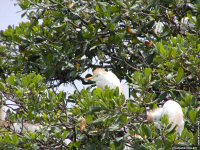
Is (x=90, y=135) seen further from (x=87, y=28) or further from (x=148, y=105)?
(x=87, y=28)

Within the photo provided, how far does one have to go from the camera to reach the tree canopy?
2928 millimetres

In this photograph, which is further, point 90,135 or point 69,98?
point 69,98

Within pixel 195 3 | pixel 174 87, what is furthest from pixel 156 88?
pixel 195 3

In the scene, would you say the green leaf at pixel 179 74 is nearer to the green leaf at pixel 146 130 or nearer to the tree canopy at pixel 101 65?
the tree canopy at pixel 101 65

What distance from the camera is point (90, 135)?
314 centimetres

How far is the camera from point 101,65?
388 centimetres

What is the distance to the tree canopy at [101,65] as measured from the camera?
115 inches

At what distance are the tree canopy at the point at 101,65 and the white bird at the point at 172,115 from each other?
4 centimetres

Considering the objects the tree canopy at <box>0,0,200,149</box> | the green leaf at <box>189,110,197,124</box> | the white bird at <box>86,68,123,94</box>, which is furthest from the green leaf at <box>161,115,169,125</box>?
the white bird at <box>86,68,123,94</box>

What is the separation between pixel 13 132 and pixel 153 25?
101 centimetres

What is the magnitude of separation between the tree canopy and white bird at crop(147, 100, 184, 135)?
4cm

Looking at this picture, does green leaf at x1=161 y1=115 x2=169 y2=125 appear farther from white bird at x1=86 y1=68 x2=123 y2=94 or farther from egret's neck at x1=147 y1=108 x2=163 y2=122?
white bird at x1=86 y1=68 x2=123 y2=94

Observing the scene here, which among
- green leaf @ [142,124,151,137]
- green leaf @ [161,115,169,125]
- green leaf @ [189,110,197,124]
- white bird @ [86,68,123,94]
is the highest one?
white bird @ [86,68,123,94]

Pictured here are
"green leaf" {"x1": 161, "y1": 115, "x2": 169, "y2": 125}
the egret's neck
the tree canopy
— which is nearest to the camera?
"green leaf" {"x1": 161, "y1": 115, "x2": 169, "y2": 125}
